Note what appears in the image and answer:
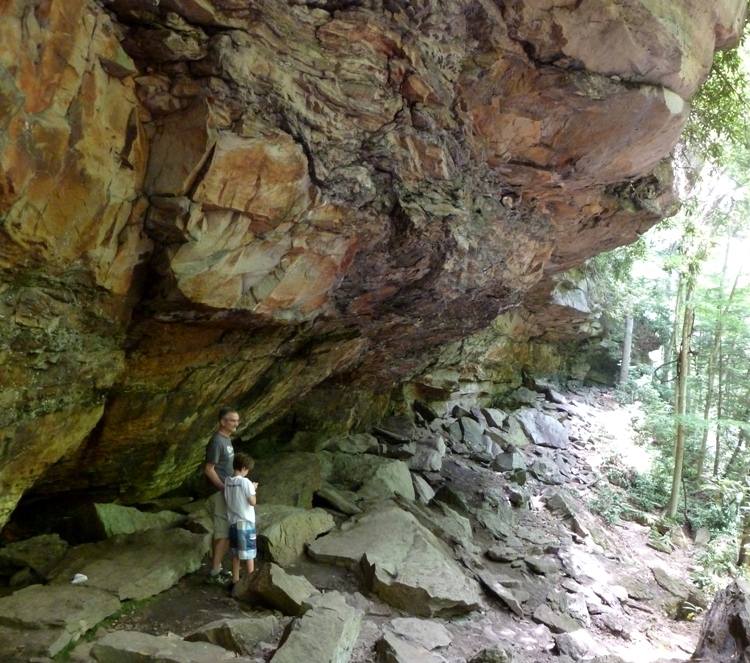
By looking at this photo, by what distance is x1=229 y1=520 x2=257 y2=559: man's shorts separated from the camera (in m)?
5.50

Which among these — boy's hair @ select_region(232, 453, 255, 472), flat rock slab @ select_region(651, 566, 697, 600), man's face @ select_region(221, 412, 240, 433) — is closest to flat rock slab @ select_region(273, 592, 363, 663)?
boy's hair @ select_region(232, 453, 255, 472)

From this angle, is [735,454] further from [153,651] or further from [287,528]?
[153,651]

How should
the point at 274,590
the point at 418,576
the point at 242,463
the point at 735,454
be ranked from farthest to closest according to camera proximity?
the point at 735,454, the point at 418,576, the point at 242,463, the point at 274,590

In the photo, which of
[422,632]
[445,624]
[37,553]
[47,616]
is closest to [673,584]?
[445,624]

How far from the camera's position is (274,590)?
5.19 m

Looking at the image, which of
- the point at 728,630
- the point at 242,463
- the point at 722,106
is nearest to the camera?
the point at 242,463

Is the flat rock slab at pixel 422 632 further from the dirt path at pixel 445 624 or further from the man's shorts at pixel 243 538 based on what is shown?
the man's shorts at pixel 243 538

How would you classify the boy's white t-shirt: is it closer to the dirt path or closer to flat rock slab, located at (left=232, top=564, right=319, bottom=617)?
flat rock slab, located at (left=232, top=564, right=319, bottom=617)

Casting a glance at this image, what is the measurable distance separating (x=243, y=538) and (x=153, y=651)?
1.58m

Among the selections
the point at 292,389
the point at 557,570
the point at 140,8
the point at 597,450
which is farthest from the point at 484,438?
the point at 140,8

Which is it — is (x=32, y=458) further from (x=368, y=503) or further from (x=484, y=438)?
(x=484, y=438)

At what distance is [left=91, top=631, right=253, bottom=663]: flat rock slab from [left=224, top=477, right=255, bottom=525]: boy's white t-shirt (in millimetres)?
1355

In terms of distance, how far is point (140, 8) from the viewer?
3.91m

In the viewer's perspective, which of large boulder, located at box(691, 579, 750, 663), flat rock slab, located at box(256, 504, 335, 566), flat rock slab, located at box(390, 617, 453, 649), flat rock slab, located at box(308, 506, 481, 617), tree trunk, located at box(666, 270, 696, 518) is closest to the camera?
flat rock slab, located at box(390, 617, 453, 649)
